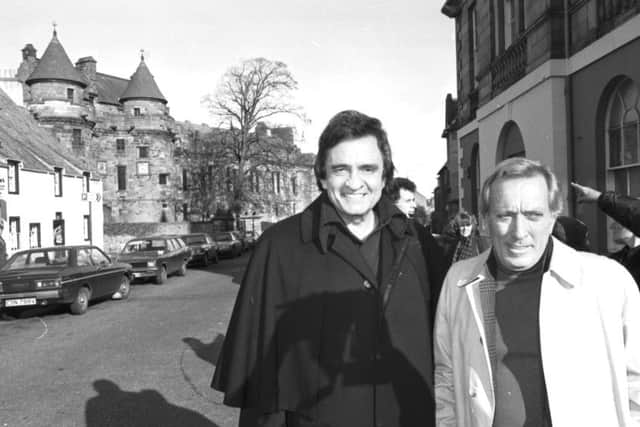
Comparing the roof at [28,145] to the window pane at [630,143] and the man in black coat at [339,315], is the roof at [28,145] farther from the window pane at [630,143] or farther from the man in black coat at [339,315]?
the man in black coat at [339,315]

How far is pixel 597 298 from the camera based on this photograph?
2.05 m

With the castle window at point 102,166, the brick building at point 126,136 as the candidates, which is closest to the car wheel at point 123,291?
the brick building at point 126,136

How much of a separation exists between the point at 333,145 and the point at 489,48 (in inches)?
465

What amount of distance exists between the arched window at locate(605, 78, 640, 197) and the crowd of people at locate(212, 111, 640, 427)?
259 inches

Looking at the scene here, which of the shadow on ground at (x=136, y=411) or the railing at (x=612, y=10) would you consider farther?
the railing at (x=612, y=10)

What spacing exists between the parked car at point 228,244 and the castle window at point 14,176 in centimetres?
1058

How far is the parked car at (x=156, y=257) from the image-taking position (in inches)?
701

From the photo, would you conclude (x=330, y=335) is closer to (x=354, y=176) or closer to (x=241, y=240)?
(x=354, y=176)

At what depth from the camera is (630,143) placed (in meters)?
8.01

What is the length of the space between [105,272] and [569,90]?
1033 centimetres

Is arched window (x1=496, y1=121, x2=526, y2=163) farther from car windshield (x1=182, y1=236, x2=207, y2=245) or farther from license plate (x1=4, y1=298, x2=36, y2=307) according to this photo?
car windshield (x1=182, y1=236, x2=207, y2=245)

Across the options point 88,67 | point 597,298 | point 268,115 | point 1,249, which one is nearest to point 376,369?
point 597,298

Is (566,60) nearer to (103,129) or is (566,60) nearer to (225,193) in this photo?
(225,193)

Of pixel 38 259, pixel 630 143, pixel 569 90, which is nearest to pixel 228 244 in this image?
pixel 38 259
